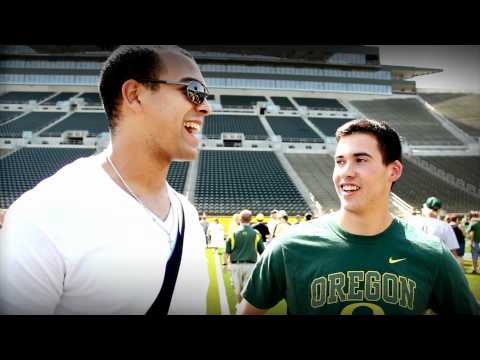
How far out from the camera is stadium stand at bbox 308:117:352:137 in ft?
45.8

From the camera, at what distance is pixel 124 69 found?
1.55m

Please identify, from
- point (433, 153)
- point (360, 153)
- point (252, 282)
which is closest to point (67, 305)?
point (252, 282)

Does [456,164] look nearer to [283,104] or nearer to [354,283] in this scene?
[283,104]

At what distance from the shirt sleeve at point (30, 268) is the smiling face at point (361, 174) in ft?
4.48

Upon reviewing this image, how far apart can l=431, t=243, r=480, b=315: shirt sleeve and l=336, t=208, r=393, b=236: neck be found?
1.02 feet

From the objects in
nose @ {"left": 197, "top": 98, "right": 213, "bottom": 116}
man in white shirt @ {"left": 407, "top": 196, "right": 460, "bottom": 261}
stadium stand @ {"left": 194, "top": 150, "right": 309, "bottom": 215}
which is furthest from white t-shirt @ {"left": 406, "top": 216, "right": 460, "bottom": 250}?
stadium stand @ {"left": 194, "top": 150, "right": 309, "bottom": 215}

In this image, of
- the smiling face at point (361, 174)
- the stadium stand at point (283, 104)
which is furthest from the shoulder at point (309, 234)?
the stadium stand at point (283, 104)

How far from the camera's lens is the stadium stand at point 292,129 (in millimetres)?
13633

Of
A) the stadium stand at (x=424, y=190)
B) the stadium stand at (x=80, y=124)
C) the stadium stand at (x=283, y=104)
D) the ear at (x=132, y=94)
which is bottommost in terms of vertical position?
the stadium stand at (x=424, y=190)

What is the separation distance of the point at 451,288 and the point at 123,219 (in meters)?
1.58

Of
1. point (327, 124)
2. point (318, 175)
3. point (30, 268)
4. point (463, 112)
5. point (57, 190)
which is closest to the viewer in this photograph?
point (30, 268)

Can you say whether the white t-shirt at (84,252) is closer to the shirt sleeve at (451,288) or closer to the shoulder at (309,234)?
the shoulder at (309,234)

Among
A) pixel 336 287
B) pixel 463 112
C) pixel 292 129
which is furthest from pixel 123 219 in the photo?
pixel 292 129
